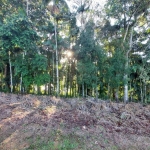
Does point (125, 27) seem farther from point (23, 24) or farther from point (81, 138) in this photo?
point (81, 138)

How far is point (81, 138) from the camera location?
502 cm

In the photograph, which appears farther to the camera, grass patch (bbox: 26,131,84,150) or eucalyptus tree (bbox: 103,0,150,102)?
eucalyptus tree (bbox: 103,0,150,102)

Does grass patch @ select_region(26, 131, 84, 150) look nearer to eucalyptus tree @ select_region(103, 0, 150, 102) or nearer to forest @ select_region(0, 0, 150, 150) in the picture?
forest @ select_region(0, 0, 150, 150)

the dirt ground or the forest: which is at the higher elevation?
the forest

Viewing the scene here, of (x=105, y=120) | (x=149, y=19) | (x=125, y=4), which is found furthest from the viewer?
(x=149, y=19)

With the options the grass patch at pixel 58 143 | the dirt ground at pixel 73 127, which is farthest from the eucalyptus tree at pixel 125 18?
the grass patch at pixel 58 143

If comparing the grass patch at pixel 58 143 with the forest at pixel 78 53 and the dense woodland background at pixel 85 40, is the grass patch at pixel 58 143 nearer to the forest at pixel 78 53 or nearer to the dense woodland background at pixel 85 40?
the forest at pixel 78 53

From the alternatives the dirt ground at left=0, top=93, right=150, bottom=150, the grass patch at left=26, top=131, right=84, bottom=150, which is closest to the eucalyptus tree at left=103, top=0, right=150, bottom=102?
the dirt ground at left=0, top=93, right=150, bottom=150

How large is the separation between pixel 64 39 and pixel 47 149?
10296mm

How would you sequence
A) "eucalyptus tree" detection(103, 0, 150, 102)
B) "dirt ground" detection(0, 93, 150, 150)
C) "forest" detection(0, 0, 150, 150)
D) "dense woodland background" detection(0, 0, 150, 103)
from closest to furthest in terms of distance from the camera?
"dirt ground" detection(0, 93, 150, 150), "forest" detection(0, 0, 150, 150), "eucalyptus tree" detection(103, 0, 150, 102), "dense woodland background" detection(0, 0, 150, 103)

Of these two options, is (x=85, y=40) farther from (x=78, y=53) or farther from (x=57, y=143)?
(x=57, y=143)

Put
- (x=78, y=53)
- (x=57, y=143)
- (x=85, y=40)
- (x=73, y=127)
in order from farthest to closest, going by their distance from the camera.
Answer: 1. (x=78, y=53)
2. (x=85, y=40)
3. (x=73, y=127)
4. (x=57, y=143)

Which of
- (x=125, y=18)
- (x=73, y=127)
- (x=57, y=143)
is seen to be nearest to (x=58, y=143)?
(x=57, y=143)

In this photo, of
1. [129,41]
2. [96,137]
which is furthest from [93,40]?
[96,137]
